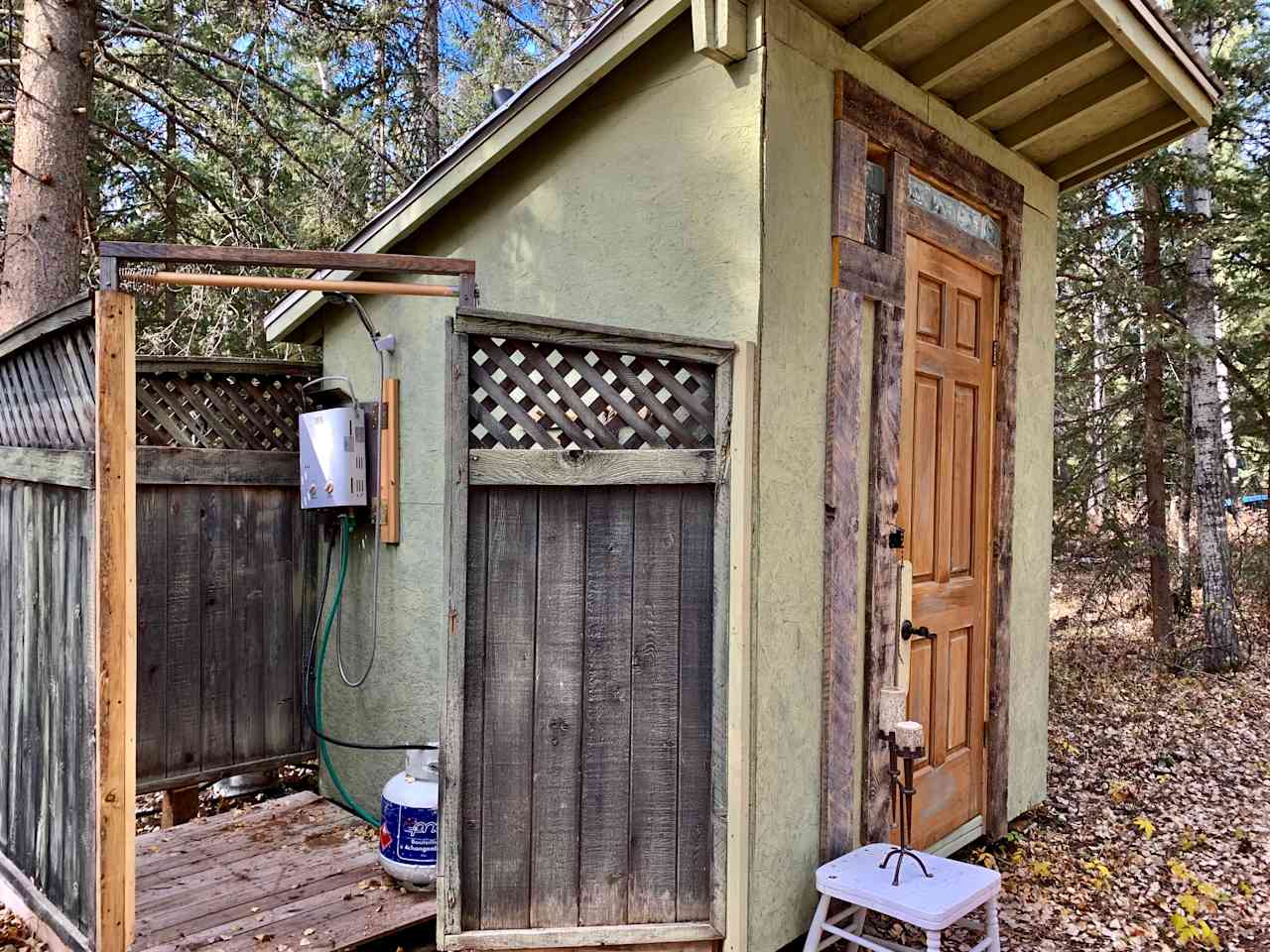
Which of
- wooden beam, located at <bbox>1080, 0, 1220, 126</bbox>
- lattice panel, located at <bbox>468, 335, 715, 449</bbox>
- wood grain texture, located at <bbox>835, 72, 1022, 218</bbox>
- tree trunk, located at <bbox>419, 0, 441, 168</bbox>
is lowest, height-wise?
lattice panel, located at <bbox>468, 335, 715, 449</bbox>

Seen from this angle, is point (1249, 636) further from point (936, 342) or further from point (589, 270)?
point (589, 270)

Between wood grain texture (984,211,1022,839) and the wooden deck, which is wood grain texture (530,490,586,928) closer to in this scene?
the wooden deck

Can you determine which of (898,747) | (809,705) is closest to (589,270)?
(809,705)

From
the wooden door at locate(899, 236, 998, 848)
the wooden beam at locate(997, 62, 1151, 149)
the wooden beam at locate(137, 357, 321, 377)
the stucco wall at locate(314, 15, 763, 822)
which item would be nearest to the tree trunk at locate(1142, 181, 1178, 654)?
the wooden beam at locate(997, 62, 1151, 149)

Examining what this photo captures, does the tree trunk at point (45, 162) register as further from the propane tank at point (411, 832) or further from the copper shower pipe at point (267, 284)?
the propane tank at point (411, 832)

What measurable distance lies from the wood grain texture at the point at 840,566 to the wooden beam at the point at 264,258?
130 centimetres

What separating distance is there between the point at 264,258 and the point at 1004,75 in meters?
2.87

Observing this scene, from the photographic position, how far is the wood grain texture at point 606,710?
9.06ft

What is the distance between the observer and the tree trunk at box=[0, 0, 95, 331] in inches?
195

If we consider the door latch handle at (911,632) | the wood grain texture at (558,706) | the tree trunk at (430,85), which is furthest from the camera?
the tree trunk at (430,85)

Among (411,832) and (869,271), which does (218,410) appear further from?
(869,271)

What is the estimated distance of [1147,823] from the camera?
4.47m

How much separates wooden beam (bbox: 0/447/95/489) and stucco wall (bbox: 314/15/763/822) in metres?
1.41

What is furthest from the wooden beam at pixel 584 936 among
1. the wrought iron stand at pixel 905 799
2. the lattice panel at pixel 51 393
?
the lattice panel at pixel 51 393
